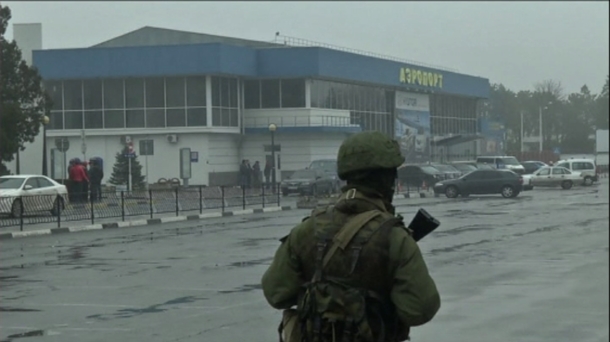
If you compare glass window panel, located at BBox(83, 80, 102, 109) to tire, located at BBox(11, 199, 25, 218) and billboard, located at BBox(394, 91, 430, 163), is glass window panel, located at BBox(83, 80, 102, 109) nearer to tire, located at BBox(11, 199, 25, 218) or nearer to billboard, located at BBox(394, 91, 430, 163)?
billboard, located at BBox(394, 91, 430, 163)

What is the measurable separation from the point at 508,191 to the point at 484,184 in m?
1.24

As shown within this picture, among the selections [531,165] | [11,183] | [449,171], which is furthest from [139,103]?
[531,165]

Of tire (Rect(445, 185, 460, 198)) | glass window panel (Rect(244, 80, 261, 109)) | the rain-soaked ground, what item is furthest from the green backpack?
glass window panel (Rect(244, 80, 261, 109))

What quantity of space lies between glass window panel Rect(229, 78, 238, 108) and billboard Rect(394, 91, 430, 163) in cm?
924

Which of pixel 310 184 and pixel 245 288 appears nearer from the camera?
pixel 245 288

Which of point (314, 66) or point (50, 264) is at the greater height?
point (314, 66)

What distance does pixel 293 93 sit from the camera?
2574 inches

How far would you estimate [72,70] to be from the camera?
6353 centimetres

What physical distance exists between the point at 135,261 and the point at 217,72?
41.6 meters

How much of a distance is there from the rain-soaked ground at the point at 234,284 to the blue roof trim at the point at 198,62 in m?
32.3

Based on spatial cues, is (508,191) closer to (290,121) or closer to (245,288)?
(290,121)

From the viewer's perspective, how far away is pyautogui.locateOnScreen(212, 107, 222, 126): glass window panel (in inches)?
2467

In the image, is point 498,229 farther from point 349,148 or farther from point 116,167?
point 116,167

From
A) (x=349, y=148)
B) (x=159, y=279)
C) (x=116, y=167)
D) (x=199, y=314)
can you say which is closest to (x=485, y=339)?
(x=199, y=314)
